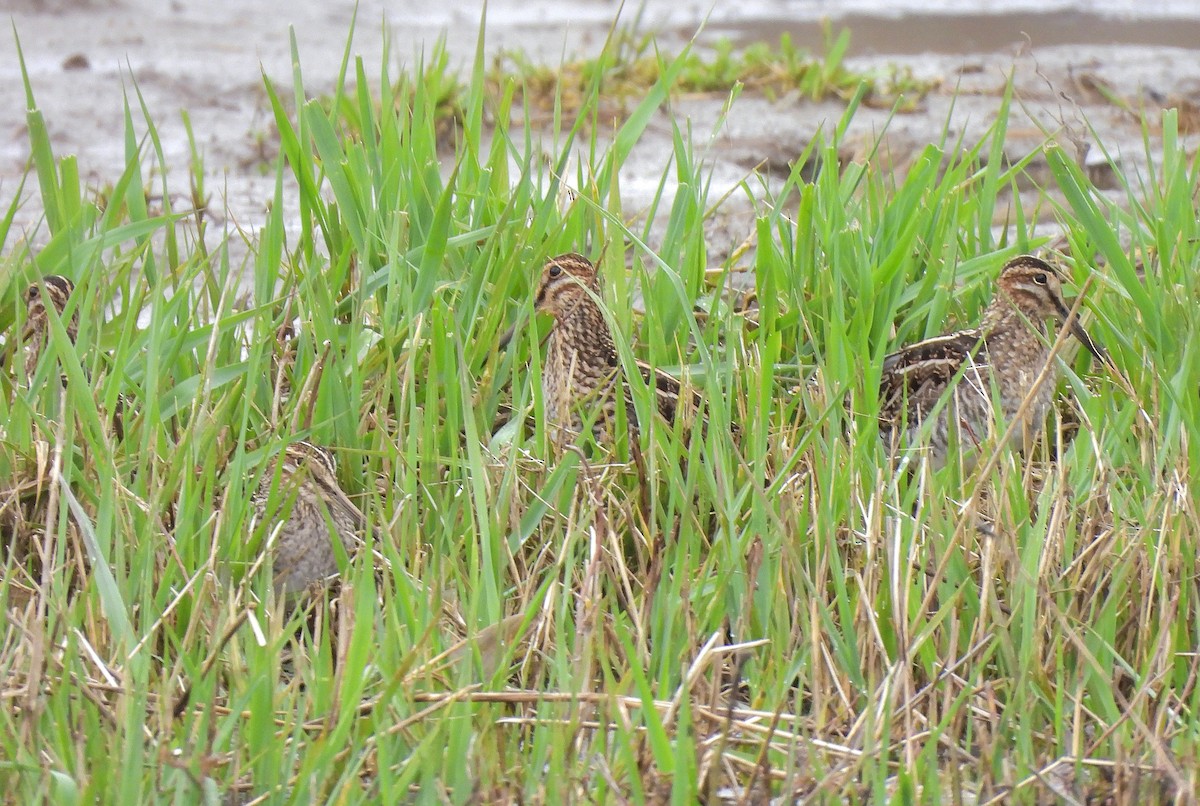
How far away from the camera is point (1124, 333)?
420 cm

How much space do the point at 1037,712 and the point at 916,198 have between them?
72.6 inches

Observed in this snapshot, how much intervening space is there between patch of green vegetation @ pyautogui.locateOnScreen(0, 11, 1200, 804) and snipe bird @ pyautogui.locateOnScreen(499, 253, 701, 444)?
0.26ft

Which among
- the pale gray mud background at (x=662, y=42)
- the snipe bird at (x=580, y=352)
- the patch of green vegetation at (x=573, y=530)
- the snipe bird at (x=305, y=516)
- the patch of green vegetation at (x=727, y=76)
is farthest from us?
the patch of green vegetation at (x=727, y=76)

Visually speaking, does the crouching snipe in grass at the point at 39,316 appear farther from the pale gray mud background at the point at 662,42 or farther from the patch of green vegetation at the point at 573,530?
the pale gray mud background at the point at 662,42

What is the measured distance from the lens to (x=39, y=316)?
13.5 ft

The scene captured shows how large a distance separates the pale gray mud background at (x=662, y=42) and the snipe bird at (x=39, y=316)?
1288mm

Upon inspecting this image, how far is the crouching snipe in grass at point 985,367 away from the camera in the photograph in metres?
4.05

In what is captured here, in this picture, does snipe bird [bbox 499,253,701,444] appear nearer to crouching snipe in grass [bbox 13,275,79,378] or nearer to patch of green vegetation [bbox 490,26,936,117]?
crouching snipe in grass [bbox 13,275,79,378]

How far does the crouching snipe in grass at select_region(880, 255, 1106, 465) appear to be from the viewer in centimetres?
405

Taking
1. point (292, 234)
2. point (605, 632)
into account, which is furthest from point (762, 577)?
point (292, 234)

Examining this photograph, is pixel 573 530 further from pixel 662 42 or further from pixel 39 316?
pixel 662 42

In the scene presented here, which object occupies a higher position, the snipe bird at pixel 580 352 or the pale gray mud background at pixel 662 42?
the pale gray mud background at pixel 662 42

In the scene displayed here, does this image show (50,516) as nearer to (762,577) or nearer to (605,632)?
(605,632)

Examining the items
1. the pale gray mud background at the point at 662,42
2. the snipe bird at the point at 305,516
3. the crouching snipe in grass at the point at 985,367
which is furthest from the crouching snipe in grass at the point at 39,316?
the crouching snipe in grass at the point at 985,367
